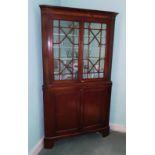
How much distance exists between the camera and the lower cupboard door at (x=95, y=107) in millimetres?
2291

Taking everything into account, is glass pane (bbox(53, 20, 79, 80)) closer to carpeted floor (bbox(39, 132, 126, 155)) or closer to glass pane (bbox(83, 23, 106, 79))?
glass pane (bbox(83, 23, 106, 79))

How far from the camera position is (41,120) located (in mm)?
2279

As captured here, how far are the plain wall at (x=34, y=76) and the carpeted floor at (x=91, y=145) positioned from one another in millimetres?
318

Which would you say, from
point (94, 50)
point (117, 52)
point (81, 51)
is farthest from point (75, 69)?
point (117, 52)

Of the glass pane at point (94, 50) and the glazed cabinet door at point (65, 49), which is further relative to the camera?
the glass pane at point (94, 50)

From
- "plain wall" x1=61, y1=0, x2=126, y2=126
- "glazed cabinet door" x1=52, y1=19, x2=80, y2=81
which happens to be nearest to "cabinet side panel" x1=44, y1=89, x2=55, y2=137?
"glazed cabinet door" x1=52, y1=19, x2=80, y2=81

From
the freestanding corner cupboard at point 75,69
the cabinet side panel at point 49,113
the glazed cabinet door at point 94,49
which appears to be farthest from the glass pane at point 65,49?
the cabinet side panel at point 49,113

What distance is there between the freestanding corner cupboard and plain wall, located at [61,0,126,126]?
32cm

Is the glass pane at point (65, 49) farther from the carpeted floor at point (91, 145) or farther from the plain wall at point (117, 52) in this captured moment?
the carpeted floor at point (91, 145)

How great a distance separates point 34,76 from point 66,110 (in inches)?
24.3

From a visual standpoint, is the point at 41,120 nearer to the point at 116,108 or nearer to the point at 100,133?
the point at 100,133

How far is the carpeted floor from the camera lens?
7.07ft
